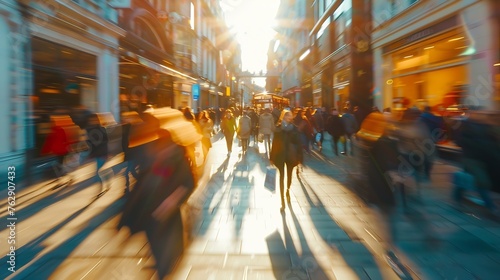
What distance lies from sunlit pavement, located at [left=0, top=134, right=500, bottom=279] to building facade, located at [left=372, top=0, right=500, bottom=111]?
3278 mm

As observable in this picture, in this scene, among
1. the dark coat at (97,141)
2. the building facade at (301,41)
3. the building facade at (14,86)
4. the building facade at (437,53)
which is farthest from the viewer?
the building facade at (301,41)

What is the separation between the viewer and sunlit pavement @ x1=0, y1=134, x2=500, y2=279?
370cm

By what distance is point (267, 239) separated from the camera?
461cm

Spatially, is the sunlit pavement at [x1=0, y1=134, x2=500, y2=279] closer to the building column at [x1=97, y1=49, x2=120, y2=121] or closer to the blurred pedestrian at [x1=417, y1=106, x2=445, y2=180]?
the blurred pedestrian at [x1=417, y1=106, x2=445, y2=180]

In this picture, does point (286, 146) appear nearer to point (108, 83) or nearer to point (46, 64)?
point (46, 64)

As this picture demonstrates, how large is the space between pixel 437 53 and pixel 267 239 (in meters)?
11.3

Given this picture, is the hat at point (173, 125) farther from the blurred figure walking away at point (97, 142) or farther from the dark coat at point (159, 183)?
the blurred figure walking away at point (97, 142)

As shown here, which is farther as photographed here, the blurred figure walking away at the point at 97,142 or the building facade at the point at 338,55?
the building facade at the point at 338,55

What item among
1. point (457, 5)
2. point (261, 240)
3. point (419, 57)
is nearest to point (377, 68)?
point (419, 57)

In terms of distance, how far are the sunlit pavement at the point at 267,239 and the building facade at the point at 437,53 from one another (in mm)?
3278

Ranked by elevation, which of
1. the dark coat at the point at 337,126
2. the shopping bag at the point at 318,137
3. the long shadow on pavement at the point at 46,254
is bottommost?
the long shadow on pavement at the point at 46,254

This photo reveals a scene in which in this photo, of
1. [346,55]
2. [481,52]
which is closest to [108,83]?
[346,55]

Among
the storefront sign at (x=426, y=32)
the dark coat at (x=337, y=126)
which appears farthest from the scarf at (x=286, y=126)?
the storefront sign at (x=426, y=32)

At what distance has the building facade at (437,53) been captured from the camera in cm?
1005
